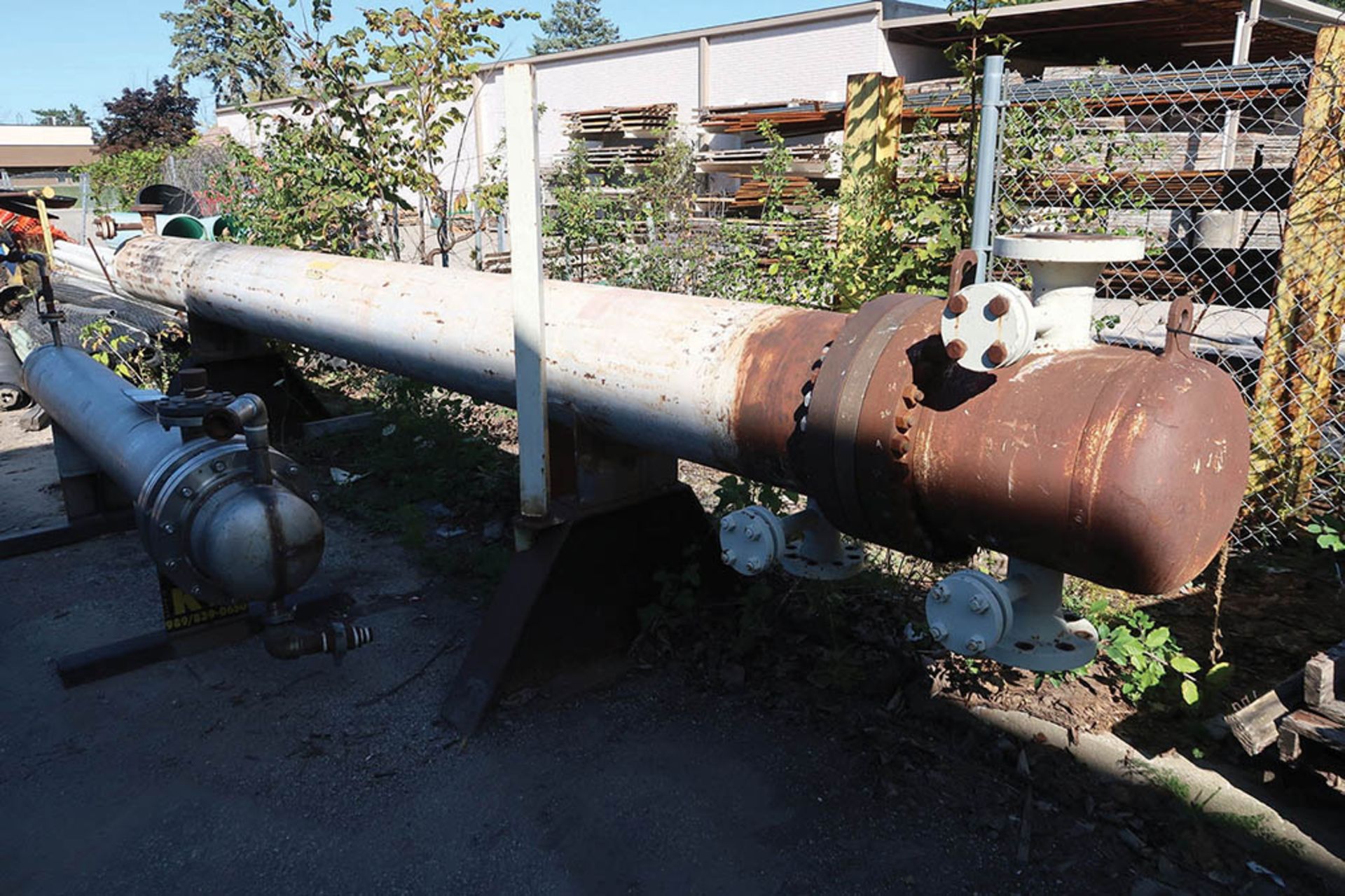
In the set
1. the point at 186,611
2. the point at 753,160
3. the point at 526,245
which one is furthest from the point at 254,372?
the point at 753,160

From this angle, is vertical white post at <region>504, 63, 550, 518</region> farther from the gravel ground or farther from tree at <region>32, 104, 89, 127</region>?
tree at <region>32, 104, 89, 127</region>

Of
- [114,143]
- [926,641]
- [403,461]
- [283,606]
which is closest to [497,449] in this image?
[403,461]

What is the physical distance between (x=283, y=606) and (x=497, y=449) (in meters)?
2.73

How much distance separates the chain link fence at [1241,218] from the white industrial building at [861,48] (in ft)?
26.0

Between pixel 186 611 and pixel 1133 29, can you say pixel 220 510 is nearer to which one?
pixel 186 611

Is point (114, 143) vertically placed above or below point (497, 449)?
above

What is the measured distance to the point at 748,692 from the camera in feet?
9.92

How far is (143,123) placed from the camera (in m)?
31.3

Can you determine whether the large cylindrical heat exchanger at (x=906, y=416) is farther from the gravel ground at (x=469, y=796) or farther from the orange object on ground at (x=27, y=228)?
the orange object on ground at (x=27, y=228)

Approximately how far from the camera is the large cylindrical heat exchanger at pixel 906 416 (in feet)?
5.30

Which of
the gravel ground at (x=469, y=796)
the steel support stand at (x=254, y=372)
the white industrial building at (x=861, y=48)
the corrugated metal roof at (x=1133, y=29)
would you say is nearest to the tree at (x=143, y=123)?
the white industrial building at (x=861, y=48)

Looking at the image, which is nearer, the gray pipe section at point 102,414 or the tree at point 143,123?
the gray pipe section at point 102,414

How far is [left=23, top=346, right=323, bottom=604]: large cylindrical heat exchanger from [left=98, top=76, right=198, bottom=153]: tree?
32.4m

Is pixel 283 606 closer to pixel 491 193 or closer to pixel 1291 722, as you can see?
pixel 1291 722
